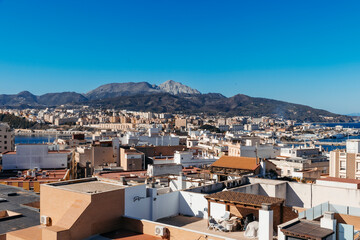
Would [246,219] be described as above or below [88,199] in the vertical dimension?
below

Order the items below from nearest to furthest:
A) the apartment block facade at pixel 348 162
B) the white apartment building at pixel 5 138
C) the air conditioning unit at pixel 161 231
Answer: the air conditioning unit at pixel 161 231 → the apartment block facade at pixel 348 162 → the white apartment building at pixel 5 138

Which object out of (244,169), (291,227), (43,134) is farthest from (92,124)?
(291,227)

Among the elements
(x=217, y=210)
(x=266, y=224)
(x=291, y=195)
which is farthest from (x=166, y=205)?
(x=291, y=195)

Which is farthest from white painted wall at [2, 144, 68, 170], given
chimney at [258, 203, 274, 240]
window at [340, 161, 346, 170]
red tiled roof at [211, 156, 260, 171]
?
chimney at [258, 203, 274, 240]

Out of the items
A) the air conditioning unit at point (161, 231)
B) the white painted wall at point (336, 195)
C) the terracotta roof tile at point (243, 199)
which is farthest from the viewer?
the white painted wall at point (336, 195)

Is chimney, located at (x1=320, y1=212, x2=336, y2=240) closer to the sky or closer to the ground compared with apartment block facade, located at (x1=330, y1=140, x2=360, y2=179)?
closer to the sky

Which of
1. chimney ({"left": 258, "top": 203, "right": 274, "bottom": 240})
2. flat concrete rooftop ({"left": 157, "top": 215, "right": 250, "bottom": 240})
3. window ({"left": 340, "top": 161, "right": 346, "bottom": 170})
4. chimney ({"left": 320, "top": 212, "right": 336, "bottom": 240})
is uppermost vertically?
chimney ({"left": 320, "top": 212, "right": 336, "bottom": 240})

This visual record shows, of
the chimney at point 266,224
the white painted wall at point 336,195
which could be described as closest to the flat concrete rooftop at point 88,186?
the chimney at point 266,224

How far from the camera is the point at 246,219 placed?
27.5 feet

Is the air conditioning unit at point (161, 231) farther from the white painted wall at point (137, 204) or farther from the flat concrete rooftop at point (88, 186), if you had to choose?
the flat concrete rooftop at point (88, 186)

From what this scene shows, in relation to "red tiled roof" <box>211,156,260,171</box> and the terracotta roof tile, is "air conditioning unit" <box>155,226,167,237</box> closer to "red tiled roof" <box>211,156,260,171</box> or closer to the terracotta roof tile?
the terracotta roof tile

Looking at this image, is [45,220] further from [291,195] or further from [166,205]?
[291,195]

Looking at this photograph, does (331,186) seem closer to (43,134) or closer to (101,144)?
(101,144)

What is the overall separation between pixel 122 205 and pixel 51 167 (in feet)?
58.7
